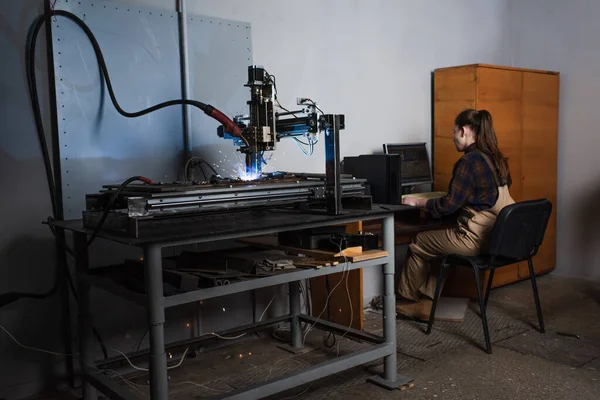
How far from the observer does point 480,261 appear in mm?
3068

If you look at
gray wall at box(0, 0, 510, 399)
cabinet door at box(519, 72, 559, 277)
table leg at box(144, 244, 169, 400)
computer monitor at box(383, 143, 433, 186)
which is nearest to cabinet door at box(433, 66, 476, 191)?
gray wall at box(0, 0, 510, 399)

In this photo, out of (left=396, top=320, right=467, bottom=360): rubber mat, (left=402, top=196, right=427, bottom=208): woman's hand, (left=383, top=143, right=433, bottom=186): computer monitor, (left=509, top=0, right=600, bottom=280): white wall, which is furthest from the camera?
(left=509, top=0, right=600, bottom=280): white wall

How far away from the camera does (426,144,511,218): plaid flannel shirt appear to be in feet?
10.5

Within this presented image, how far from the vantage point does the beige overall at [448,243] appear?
3248mm

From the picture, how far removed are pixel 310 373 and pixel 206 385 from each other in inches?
25.1

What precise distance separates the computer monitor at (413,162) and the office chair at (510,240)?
0.83 meters

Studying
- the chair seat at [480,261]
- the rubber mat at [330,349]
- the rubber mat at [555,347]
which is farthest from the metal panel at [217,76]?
the rubber mat at [555,347]

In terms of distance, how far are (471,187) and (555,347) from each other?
96 centimetres

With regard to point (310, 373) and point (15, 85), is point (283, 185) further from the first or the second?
point (15, 85)

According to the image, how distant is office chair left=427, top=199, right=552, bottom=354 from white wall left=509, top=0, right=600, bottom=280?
1.59 meters

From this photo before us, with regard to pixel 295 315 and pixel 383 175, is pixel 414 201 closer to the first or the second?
pixel 383 175

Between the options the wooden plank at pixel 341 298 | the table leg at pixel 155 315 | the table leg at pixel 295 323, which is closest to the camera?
the table leg at pixel 155 315

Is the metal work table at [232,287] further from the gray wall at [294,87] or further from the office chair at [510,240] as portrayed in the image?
the office chair at [510,240]

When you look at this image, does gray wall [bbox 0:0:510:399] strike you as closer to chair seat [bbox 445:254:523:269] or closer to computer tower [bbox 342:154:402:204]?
computer tower [bbox 342:154:402:204]
